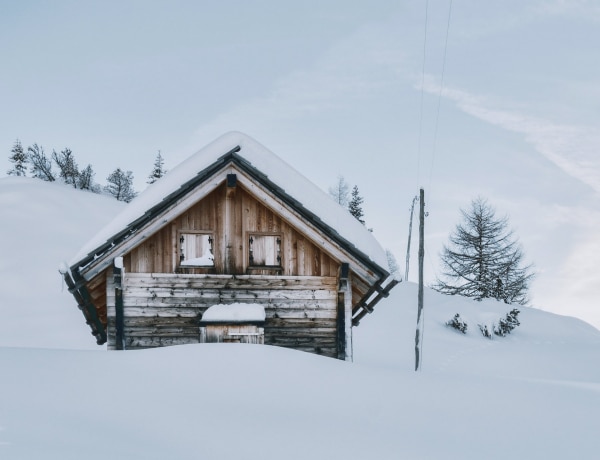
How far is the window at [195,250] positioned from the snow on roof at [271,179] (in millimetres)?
997

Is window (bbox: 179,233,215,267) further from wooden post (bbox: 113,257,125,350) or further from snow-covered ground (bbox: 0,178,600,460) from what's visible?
snow-covered ground (bbox: 0,178,600,460)

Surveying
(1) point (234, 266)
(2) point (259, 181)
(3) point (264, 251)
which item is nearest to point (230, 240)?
(1) point (234, 266)

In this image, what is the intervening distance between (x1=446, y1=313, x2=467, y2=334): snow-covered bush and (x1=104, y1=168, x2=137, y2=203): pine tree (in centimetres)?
4595

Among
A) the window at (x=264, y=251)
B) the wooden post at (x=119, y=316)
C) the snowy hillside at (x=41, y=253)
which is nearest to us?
the wooden post at (x=119, y=316)

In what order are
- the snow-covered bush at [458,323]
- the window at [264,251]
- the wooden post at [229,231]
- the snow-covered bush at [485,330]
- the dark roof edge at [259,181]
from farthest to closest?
the snow-covered bush at [458,323] < the snow-covered bush at [485,330] < the window at [264,251] < the wooden post at [229,231] < the dark roof edge at [259,181]

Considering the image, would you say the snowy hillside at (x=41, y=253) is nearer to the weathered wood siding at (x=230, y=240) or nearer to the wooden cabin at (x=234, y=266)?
the wooden cabin at (x=234, y=266)

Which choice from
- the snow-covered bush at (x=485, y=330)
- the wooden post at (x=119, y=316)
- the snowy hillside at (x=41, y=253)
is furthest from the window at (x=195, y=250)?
the snow-covered bush at (x=485, y=330)

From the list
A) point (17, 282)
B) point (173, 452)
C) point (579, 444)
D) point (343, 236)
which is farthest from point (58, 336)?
point (579, 444)

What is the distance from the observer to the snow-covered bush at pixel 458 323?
23.4 m

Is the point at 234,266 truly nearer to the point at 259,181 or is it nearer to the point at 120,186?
the point at 259,181

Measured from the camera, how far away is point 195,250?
930cm

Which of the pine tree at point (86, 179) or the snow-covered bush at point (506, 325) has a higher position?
the pine tree at point (86, 179)

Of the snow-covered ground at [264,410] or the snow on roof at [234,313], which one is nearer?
the snow-covered ground at [264,410]

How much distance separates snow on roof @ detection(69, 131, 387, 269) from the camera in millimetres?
8953
